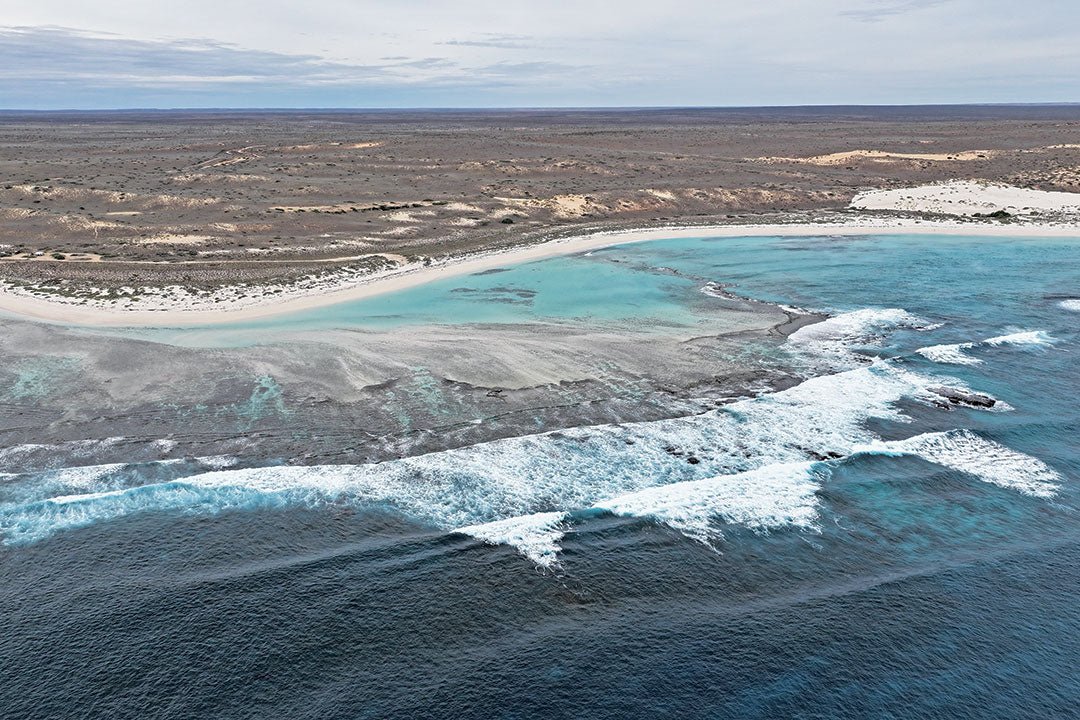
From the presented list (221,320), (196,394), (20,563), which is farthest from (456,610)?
(221,320)


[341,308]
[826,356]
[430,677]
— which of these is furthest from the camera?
[341,308]

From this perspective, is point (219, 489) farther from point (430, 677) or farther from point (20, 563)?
point (430, 677)

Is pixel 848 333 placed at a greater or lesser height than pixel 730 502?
greater

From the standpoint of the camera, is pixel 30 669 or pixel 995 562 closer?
pixel 30 669

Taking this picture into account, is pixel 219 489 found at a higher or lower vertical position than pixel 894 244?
lower

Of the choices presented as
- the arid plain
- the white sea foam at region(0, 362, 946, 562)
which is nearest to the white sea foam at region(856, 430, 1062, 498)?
the white sea foam at region(0, 362, 946, 562)

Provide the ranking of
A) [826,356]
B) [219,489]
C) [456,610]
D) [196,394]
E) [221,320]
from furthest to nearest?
[221,320] → [826,356] → [196,394] → [219,489] → [456,610]

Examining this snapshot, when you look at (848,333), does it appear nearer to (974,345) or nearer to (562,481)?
(974,345)

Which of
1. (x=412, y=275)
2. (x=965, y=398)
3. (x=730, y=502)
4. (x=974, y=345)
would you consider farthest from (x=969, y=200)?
(x=730, y=502)
